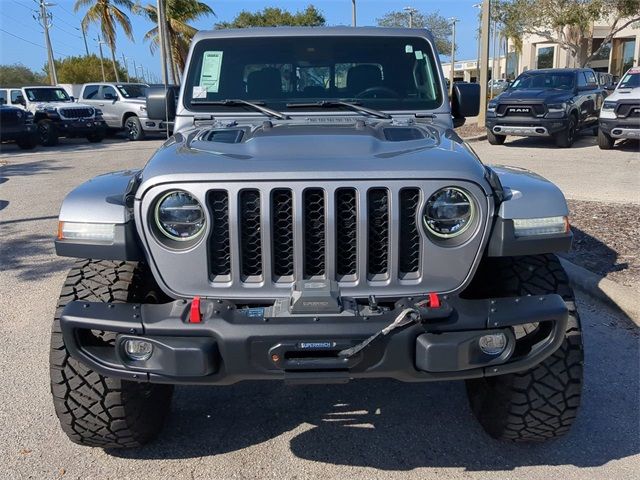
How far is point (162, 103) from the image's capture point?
380 centimetres

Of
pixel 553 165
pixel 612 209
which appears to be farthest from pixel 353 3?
pixel 612 209

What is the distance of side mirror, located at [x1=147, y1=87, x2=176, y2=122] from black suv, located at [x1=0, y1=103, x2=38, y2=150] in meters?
13.8

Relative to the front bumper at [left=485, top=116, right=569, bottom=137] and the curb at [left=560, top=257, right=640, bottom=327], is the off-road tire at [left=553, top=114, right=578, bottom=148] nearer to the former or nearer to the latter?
the front bumper at [left=485, top=116, right=569, bottom=137]

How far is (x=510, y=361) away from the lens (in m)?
2.34

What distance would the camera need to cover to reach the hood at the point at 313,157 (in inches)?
89.5

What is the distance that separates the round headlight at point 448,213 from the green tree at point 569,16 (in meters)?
26.6

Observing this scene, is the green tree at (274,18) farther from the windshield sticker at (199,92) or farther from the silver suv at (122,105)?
the windshield sticker at (199,92)

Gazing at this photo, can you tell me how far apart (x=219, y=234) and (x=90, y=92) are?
18.9 metres

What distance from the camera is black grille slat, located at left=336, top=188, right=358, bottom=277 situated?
2.30m

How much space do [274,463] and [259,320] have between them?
0.95 meters

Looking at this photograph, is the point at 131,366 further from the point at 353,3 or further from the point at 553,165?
the point at 353,3

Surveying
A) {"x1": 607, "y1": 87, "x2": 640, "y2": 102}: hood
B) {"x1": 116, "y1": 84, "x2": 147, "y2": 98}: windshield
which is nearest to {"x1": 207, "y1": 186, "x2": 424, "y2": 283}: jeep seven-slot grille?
{"x1": 607, "y1": 87, "x2": 640, "y2": 102}: hood

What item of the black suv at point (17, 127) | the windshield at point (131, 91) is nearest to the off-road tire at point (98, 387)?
the black suv at point (17, 127)

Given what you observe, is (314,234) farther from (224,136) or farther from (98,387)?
(98,387)
